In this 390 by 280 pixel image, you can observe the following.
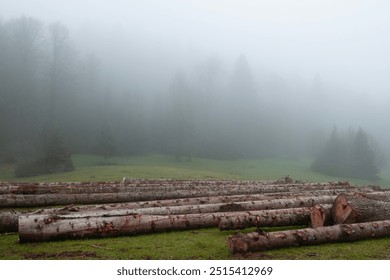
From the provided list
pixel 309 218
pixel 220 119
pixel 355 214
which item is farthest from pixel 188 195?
pixel 220 119

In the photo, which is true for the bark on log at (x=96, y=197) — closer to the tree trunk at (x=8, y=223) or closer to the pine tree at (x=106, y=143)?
the tree trunk at (x=8, y=223)

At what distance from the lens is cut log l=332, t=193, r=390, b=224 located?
31.7 feet

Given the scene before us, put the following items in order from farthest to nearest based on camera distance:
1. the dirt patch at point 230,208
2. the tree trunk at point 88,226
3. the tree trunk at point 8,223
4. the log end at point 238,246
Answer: the dirt patch at point 230,208 → the tree trunk at point 8,223 → the tree trunk at point 88,226 → the log end at point 238,246

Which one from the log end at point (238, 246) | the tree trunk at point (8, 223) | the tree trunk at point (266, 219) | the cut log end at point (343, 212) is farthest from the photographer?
the tree trunk at point (8, 223)

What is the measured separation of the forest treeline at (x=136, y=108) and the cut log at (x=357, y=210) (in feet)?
145

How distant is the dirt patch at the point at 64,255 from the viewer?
757 centimetres

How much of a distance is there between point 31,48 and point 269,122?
65.2 metres

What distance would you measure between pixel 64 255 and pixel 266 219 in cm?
571

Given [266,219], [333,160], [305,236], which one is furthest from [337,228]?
[333,160]

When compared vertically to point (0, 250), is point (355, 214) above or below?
above

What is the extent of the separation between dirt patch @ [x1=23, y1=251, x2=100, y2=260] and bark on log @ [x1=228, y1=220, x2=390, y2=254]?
10.7 ft

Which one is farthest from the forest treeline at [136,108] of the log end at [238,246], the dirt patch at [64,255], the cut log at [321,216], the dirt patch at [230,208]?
the log end at [238,246]

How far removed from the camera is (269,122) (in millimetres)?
97812
